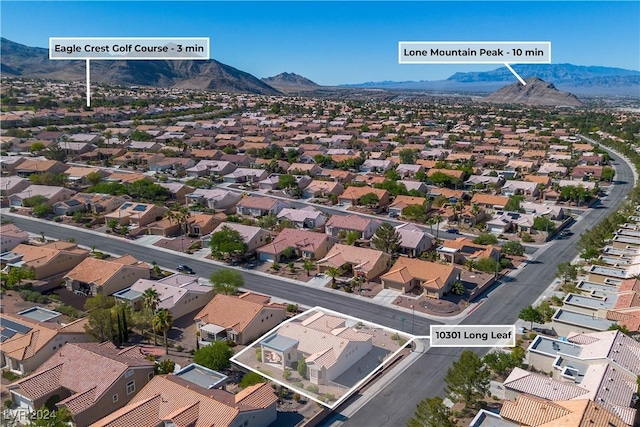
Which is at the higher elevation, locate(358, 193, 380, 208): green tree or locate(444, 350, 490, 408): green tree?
locate(358, 193, 380, 208): green tree

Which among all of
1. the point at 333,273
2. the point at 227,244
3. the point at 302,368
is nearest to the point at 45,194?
the point at 227,244

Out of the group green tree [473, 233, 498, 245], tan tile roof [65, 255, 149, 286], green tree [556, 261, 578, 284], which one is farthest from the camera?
green tree [473, 233, 498, 245]

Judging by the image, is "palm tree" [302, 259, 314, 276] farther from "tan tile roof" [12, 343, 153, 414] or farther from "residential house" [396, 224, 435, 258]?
"tan tile roof" [12, 343, 153, 414]

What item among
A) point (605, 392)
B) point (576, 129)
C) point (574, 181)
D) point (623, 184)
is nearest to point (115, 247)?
point (605, 392)

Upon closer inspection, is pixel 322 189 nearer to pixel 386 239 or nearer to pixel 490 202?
pixel 490 202

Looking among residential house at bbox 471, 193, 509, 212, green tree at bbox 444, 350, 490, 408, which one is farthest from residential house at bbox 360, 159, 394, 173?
green tree at bbox 444, 350, 490, 408

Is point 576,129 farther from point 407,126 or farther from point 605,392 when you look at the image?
point 605,392
